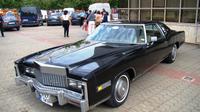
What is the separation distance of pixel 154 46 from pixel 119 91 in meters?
1.96

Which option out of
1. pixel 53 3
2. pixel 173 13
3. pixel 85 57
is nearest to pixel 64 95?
pixel 85 57

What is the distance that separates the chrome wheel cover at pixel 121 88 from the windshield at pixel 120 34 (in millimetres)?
1163

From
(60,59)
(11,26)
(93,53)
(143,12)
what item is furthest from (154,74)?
(11,26)

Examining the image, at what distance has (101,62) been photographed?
4203mm

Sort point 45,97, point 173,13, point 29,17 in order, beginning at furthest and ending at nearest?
point 29,17 < point 173,13 < point 45,97

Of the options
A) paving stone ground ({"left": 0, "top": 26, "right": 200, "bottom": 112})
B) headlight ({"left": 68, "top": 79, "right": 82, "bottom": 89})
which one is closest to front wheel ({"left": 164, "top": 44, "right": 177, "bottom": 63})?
paving stone ground ({"left": 0, "top": 26, "right": 200, "bottom": 112})

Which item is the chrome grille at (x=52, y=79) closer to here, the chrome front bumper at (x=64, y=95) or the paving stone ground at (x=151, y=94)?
the chrome front bumper at (x=64, y=95)

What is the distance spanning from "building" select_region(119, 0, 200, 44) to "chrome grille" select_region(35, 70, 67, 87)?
8922mm

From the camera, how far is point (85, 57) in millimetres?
4477

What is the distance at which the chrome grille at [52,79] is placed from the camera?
397 centimetres

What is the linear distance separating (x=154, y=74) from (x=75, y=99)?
3.38 meters

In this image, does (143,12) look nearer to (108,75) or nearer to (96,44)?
(96,44)

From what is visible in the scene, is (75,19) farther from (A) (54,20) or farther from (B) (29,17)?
(B) (29,17)

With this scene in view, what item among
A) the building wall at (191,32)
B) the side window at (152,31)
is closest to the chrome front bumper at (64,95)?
the side window at (152,31)
